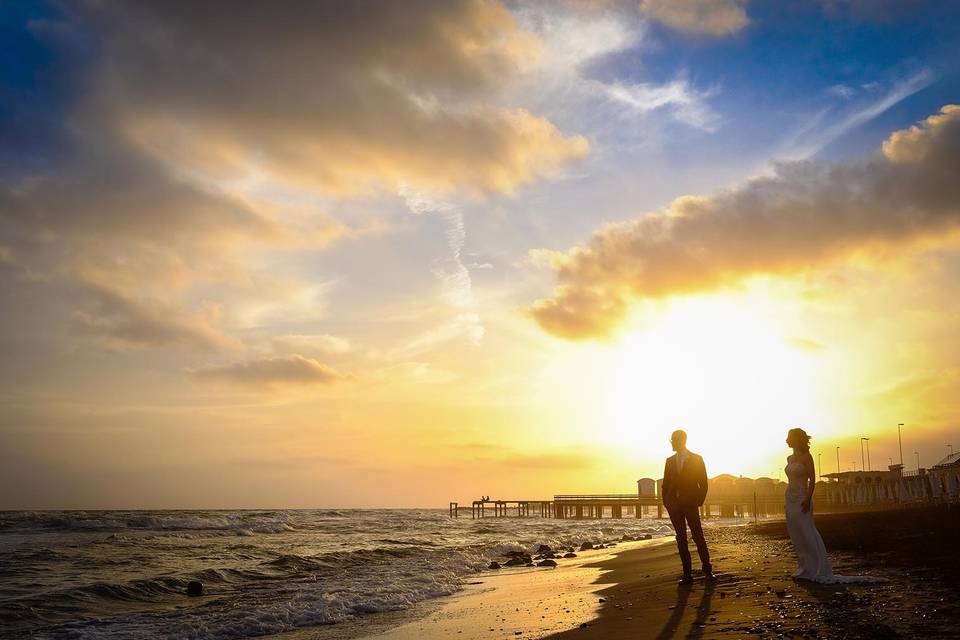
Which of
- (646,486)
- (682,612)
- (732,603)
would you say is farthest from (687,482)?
(646,486)

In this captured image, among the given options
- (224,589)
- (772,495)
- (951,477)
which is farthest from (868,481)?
(224,589)

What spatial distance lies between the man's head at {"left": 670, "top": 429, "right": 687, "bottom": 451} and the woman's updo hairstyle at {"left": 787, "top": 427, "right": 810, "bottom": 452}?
51.1 inches

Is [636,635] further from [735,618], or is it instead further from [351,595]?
[351,595]

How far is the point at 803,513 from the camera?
27.6 ft

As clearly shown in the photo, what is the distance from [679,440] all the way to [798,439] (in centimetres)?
148

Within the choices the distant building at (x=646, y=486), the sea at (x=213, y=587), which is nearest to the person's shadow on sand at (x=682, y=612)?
the sea at (x=213, y=587)

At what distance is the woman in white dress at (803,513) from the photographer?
8.07 m

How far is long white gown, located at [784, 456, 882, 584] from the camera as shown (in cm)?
788

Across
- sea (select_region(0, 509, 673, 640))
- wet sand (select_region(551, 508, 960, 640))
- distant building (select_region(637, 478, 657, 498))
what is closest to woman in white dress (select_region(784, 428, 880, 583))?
wet sand (select_region(551, 508, 960, 640))

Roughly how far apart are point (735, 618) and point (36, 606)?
41.8 feet

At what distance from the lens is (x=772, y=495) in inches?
3071

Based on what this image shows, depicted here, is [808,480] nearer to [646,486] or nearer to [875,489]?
[875,489]

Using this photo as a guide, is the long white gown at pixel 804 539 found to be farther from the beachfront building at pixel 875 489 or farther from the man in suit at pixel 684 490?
the beachfront building at pixel 875 489

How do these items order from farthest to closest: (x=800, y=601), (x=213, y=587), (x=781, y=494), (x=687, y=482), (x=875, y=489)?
(x=781, y=494)
(x=875, y=489)
(x=213, y=587)
(x=687, y=482)
(x=800, y=601)
